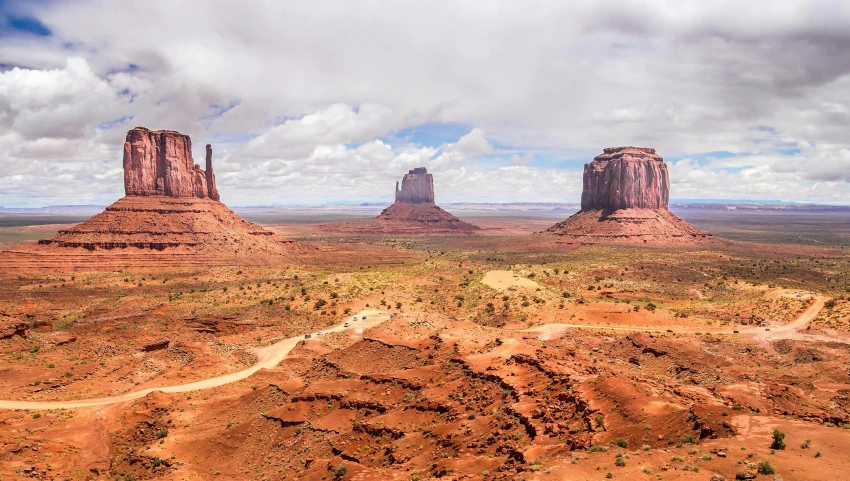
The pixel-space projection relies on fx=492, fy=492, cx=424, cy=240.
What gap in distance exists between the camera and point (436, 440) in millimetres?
26109

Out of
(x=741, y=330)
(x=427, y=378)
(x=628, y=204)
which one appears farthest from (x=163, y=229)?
(x=628, y=204)

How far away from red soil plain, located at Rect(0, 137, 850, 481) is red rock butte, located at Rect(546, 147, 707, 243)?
211ft

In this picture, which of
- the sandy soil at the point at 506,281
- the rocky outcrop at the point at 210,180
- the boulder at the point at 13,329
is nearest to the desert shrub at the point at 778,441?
the sandy soil at the point at 506,281

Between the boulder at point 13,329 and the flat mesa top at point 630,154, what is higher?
the flat mesa top at point 630,154

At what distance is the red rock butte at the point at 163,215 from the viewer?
4658 inches

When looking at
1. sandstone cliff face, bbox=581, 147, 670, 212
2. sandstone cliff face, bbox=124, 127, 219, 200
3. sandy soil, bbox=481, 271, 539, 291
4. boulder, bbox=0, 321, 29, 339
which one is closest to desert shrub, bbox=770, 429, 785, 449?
sandy soil, bbox=481, 271, 539, 291

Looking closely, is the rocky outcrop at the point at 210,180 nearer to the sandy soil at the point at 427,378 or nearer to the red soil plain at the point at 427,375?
the red soil plain at the point at 427,375

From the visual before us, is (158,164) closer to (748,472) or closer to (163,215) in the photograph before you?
(163,215)

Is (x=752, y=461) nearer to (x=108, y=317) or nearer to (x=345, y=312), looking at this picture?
(x=345, y=312)

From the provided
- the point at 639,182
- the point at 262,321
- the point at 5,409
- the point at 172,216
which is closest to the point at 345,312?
the point at 262,321

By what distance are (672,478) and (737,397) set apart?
40.4 ft

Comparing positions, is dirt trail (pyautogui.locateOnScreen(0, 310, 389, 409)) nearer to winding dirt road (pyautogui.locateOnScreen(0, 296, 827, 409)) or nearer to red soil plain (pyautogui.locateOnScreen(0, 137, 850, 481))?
winding dirt road (pyautogui.locateOnScreen(0, 296, 827, 409))

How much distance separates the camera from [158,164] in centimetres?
13225

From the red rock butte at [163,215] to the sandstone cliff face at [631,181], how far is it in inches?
4722
